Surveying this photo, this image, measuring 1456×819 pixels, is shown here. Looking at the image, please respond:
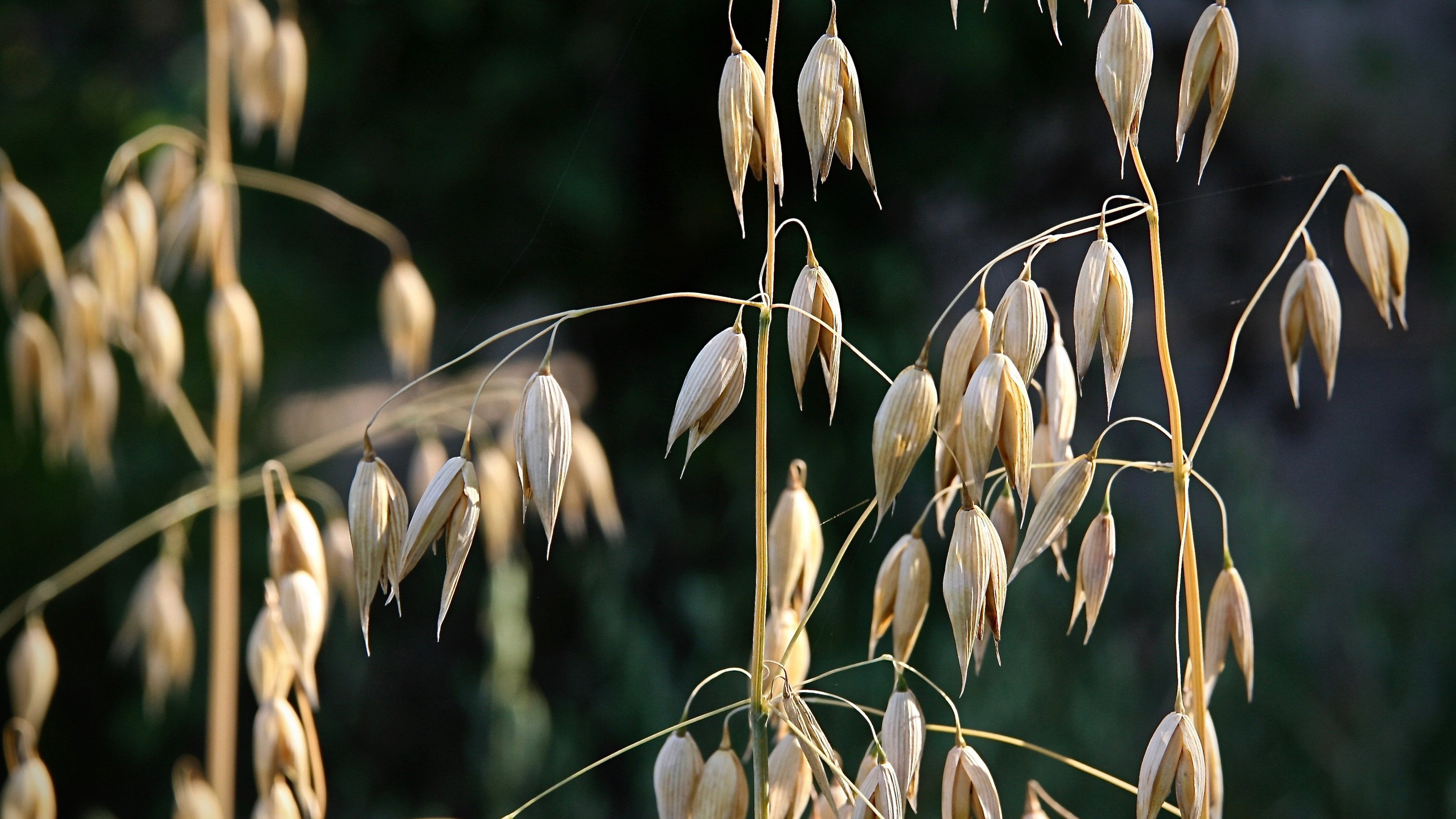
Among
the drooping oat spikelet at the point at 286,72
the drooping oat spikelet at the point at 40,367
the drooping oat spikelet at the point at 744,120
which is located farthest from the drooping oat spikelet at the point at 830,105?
the drooping oat spikelet at the point at 40,367

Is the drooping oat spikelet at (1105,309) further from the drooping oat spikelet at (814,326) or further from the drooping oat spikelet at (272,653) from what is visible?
the drooping oat spikelet at (272,653)

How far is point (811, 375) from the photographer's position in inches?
47.8

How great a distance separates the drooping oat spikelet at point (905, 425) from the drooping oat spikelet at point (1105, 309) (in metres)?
0.04

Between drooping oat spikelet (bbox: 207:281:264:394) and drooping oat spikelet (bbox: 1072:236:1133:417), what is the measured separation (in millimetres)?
504

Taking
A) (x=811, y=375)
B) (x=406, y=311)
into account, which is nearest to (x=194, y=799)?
(x=406, y=311)

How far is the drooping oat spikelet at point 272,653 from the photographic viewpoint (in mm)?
414

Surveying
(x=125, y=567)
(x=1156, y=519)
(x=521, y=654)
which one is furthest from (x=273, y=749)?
(x=125, y=567)

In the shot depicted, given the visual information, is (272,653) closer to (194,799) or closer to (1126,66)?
(194,799)

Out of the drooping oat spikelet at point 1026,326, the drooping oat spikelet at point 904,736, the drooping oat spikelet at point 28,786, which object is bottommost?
the drooping oat spikelet at point 28,786

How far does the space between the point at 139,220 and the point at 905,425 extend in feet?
1.69

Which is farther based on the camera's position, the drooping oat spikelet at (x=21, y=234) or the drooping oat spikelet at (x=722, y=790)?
the drooping oat spikelet at (x=21, y=234)

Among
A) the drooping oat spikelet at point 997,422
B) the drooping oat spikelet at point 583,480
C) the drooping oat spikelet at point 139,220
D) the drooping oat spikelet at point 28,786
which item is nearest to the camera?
the drooping oat spikelet at point 997,422

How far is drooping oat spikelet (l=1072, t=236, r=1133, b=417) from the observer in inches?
11.7

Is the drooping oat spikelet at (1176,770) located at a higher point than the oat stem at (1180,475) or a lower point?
lower
